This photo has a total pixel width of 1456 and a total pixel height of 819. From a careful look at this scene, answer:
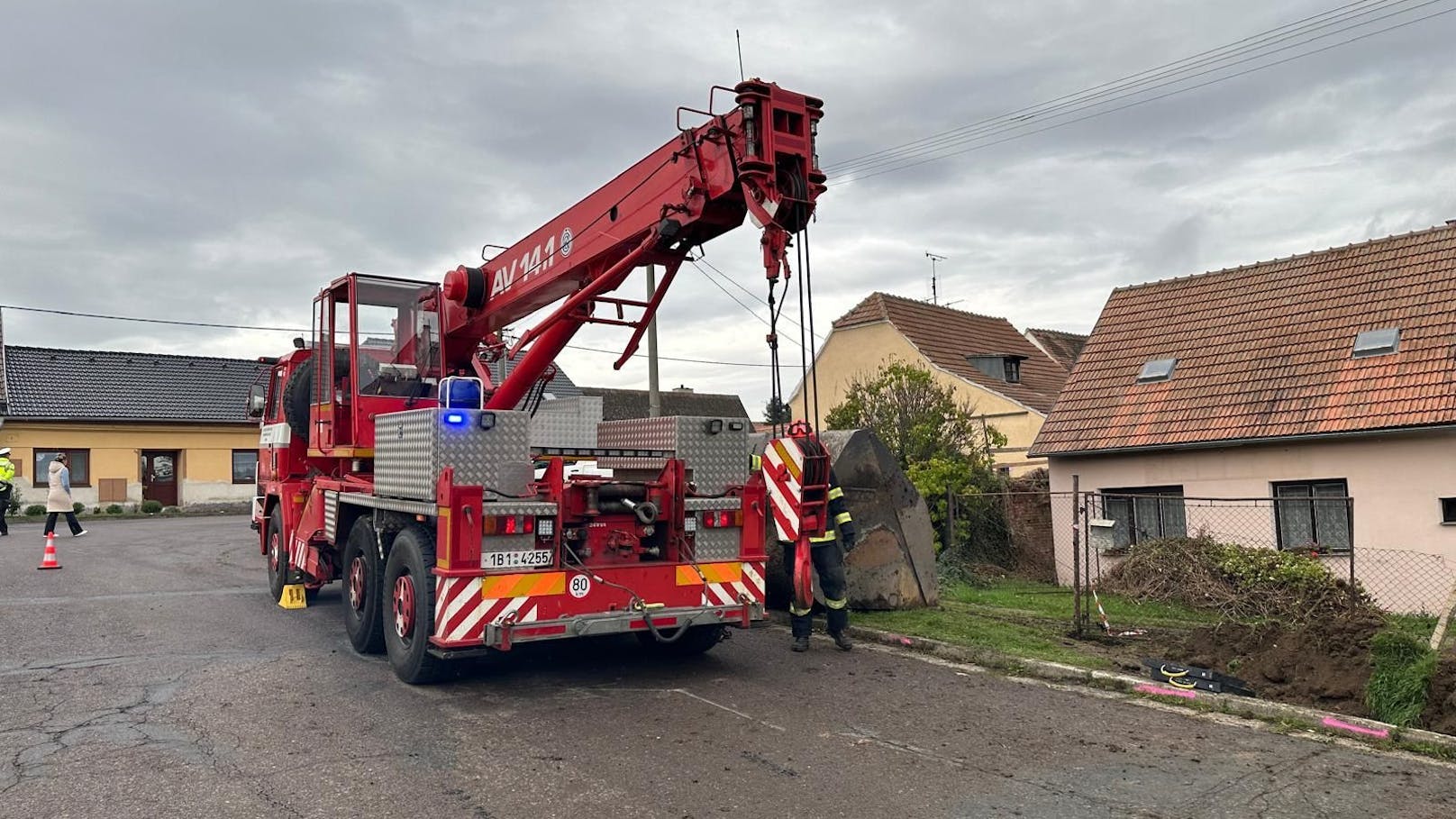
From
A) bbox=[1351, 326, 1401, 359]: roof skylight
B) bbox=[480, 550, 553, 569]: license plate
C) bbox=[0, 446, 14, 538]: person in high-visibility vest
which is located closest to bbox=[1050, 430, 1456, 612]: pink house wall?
bbox=[1351, 326, 1401, 359]: roof skylight

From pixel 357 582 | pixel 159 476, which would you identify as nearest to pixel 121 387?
pixel 159 476

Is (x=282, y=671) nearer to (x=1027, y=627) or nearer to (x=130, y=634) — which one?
(x=130, y=634)

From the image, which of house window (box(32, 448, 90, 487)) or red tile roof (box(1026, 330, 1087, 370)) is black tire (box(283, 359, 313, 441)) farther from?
red tile roof (box(1026, 330, 1087, 370))

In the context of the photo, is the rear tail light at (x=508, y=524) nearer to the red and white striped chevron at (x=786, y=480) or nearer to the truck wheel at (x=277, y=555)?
the red and white striped chevron at (x=786, y=480)

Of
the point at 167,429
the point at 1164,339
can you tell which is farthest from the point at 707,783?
the point at 167,429

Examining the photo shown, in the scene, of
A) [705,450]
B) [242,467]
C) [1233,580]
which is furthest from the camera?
[242,467]

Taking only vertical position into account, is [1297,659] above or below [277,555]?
below

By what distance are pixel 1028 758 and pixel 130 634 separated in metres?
7.91

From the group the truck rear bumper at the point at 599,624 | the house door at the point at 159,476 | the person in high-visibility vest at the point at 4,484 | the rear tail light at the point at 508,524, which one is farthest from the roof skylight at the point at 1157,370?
the house door at the point at 159,476

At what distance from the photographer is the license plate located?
22.0 ft

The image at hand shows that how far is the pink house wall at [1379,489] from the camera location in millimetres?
13016

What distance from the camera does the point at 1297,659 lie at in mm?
7273

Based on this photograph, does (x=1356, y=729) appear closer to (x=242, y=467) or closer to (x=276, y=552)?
(x=276, y=552)

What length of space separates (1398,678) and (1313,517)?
8745 millimetres
